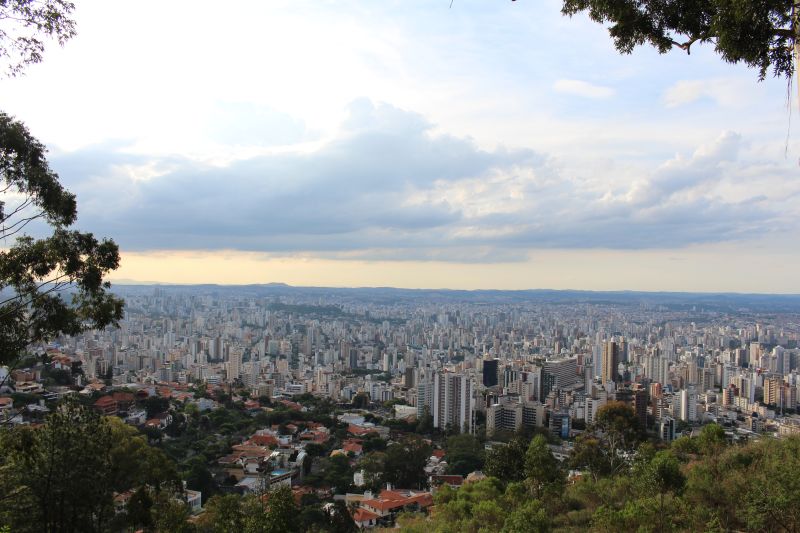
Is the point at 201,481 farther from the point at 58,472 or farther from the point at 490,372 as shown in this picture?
the point at 490,372

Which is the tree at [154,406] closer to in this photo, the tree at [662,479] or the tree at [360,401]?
the tree at [360,401]

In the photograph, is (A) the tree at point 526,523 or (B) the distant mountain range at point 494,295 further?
(B) the distant mountain range at point 494,295

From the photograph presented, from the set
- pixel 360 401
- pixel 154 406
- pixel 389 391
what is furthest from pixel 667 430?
pixel 154 406

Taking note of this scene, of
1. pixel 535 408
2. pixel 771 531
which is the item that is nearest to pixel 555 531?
pixel 771 531

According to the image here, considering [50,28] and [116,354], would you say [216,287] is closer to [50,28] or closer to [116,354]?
[116,354]

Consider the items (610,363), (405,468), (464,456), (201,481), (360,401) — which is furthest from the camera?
(610,363)

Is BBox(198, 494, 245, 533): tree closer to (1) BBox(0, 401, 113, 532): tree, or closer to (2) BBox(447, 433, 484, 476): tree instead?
(1) BBox(0, 401, 113, 532): tree

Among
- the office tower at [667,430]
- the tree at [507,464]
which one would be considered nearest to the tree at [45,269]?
the tree at [507,464]

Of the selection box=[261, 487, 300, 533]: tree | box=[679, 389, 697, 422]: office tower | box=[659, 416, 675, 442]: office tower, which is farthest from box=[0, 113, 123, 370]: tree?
box=[679, 389, 697, 422]: office tower
